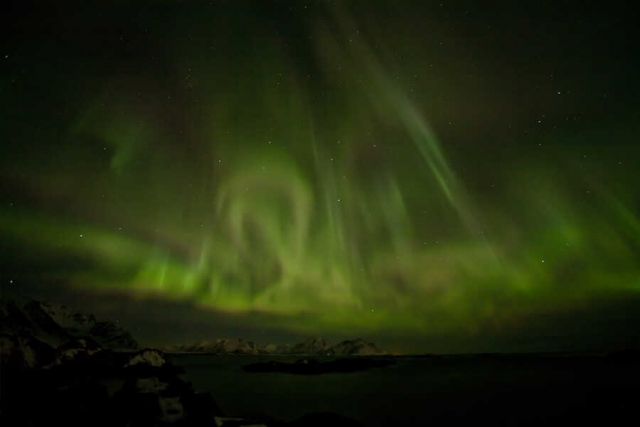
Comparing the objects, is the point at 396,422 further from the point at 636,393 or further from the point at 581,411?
the point at 636,393

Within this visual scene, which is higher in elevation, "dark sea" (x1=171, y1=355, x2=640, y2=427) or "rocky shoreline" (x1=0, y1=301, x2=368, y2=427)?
"rocky shoreline" (x1=0, y1=301, x2=368, y2=427)

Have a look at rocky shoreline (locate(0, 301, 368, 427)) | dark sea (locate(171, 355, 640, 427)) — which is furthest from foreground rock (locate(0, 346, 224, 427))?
dark sea (locate(171, 355, 640, 427))

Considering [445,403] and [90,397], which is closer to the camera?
[90,397]

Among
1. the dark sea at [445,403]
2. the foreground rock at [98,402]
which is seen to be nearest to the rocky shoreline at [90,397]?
the foreground rock at [98,402]

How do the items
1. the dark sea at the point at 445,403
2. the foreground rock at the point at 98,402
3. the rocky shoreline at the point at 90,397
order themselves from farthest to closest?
the dark sea at the point at 445,403, the rocky shoreline at the point at 90,397, the foreground rock at the point at 98,402

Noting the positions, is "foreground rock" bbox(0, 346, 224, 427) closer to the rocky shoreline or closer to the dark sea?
the rocky shoreline

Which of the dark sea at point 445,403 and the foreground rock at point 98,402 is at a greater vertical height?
the foreground rock at point 98,402

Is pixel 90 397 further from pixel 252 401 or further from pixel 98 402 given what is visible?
pixel 252 401

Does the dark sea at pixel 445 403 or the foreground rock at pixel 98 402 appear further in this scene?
the dark sea at pixel 445 403

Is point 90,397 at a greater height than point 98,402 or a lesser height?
greater

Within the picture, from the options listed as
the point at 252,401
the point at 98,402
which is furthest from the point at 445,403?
the point at 98,402

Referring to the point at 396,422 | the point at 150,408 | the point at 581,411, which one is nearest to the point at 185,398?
the point at 150,408

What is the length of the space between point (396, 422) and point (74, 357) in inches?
1136

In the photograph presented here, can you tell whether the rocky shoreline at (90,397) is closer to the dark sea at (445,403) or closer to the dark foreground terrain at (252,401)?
the dark foreground terrain at (252,401)
